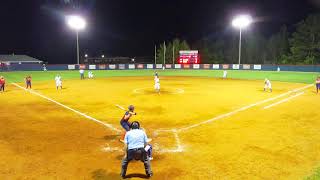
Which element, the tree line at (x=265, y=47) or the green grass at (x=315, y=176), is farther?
the tree line at (x=265, y=47)

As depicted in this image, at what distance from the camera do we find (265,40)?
120 metres

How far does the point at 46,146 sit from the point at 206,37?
4500 inches

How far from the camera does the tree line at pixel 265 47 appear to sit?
300 feet

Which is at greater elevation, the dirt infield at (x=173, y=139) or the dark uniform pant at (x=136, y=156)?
the dark uniform pant at (x=136, y=156)

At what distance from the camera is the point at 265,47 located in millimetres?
118125

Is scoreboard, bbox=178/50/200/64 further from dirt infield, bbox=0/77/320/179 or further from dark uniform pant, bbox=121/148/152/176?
dark uniform pant, bbox=121/148/152/176

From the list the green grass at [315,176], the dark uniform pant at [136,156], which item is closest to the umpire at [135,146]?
the dark uniform pant at [136,156]

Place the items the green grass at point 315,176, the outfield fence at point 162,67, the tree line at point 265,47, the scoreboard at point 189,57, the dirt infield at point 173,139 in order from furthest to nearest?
the tree line at point 265,47, the scoreboard at point 189,57, the outfield fence at point 162,67, the dirt infield at point 173,139, the green grass at point 315,176

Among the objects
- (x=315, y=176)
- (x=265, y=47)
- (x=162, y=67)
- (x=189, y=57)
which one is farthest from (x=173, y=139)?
(x=265, y=47)

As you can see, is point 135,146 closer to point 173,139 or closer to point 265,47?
point 173,139

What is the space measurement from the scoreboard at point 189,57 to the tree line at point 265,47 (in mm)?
13456

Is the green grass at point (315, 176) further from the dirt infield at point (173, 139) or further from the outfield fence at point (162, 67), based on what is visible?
the outfield fence at point (162, 67)

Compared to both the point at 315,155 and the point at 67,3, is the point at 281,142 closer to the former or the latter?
the point at 315,155

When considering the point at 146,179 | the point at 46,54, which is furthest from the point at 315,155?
the point at 46,54
